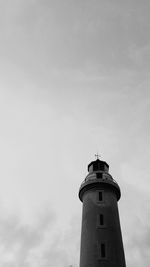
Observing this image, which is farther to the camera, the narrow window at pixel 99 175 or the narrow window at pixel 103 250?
the narrow window at pixel 99 175

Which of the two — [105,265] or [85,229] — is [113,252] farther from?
[85,229]

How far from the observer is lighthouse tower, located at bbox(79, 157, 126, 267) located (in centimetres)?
3334

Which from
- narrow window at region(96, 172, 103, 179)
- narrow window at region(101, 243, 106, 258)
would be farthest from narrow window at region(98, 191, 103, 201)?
narrow window at region(101, 243, 106, 258)

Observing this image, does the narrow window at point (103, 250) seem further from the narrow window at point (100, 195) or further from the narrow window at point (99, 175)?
the narrow window at point (99, 175)

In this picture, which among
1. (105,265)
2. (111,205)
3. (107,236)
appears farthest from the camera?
(111,205)

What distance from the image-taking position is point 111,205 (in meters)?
37.6

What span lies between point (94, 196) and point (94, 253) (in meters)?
7.16

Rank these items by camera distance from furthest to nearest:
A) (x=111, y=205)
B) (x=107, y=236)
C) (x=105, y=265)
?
(x=111, y=205)
(x=107, y=236)
(x=105, y=265)

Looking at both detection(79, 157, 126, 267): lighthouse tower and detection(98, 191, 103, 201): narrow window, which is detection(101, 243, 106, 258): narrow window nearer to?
detection(79, 157, 126, 267): lighthouse tower

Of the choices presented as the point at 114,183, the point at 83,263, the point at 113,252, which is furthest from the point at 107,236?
the point at 114,183

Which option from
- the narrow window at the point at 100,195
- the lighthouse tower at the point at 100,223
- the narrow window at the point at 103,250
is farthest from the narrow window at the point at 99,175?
the narrow window at the point at 103,250

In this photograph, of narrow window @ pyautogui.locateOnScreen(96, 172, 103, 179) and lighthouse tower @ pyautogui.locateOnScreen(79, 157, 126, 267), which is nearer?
lighthouse tower @ pyautogui.locateOnScreen(79, 157, 126, 267)

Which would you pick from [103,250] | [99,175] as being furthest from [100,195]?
[103,250]

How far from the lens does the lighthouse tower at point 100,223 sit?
1313 inches
